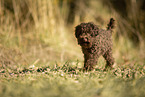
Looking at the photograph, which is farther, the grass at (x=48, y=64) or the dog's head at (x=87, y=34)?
the dog's head at (x=87, y=34)

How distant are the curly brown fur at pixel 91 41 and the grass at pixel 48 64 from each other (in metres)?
0.27

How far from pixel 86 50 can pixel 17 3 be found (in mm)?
3175

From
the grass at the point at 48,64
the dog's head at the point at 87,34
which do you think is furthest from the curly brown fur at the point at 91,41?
the grass at the point at 48,64

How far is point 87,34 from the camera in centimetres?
287

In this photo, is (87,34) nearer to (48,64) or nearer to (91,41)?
(91,41)

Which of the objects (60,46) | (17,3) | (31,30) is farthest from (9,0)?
(60,46)

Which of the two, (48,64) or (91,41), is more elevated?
(91,41)

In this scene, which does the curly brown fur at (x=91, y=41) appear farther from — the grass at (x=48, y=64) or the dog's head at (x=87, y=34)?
the grass at (x=48, y=64)

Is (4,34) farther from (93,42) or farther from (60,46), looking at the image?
(93,42)

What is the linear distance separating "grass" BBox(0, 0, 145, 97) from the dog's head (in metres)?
0.54

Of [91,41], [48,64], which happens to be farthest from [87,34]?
[48,64]

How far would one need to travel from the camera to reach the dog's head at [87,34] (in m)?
2.86

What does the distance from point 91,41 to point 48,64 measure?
65.7 inches

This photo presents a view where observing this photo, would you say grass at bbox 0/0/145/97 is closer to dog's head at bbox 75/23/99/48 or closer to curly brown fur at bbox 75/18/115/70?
curly brown fur at bbox 75/18/115/70
